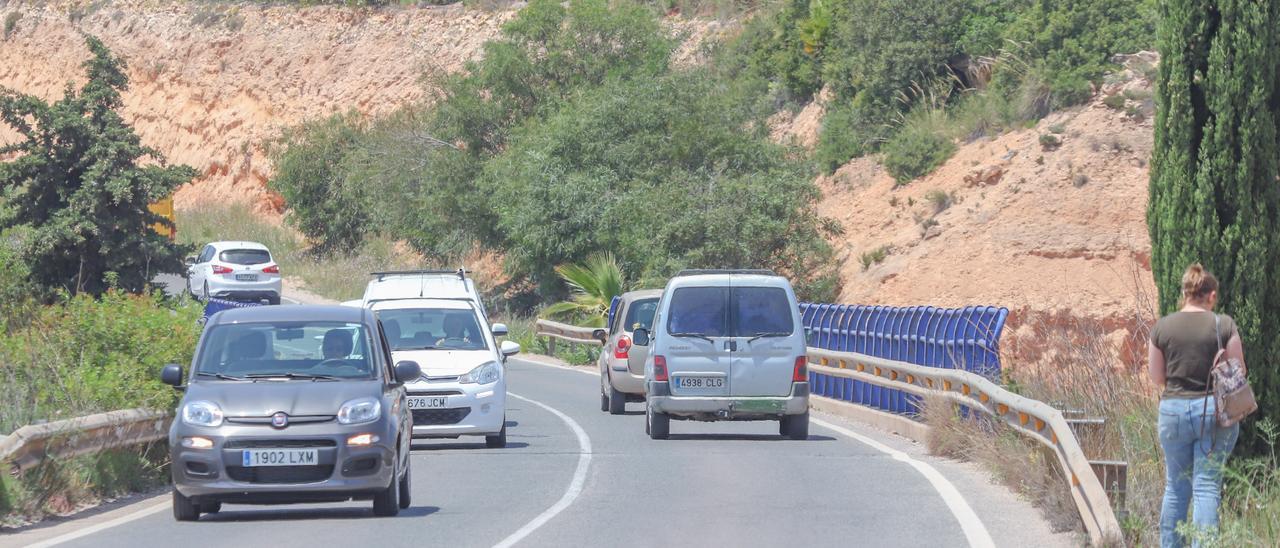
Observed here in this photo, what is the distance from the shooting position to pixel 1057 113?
43750mm

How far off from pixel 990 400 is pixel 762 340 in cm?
397

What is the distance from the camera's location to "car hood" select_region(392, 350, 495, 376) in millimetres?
17766

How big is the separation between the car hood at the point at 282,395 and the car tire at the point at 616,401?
10750 millimetres

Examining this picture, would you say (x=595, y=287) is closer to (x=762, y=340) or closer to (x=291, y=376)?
(x=762, y=340)

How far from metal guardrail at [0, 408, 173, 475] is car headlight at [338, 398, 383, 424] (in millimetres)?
2453

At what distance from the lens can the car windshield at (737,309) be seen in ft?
62.6

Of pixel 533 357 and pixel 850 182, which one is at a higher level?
pixel 850 182

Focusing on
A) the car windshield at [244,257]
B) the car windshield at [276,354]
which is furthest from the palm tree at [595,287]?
the car windshield at [276,354]

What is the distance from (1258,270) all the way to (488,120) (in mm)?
43472

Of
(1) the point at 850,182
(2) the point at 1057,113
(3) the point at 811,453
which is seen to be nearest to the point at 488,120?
(1) the point at 850,182

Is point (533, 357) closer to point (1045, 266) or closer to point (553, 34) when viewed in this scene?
point (1045, 266)

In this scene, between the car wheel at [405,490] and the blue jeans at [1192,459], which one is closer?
the blue jeans at [1192,459]

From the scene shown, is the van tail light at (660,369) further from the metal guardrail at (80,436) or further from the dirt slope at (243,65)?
the dirt slope at (243,65)

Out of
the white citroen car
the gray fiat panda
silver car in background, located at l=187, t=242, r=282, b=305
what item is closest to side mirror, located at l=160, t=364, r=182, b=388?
the white citroen car
